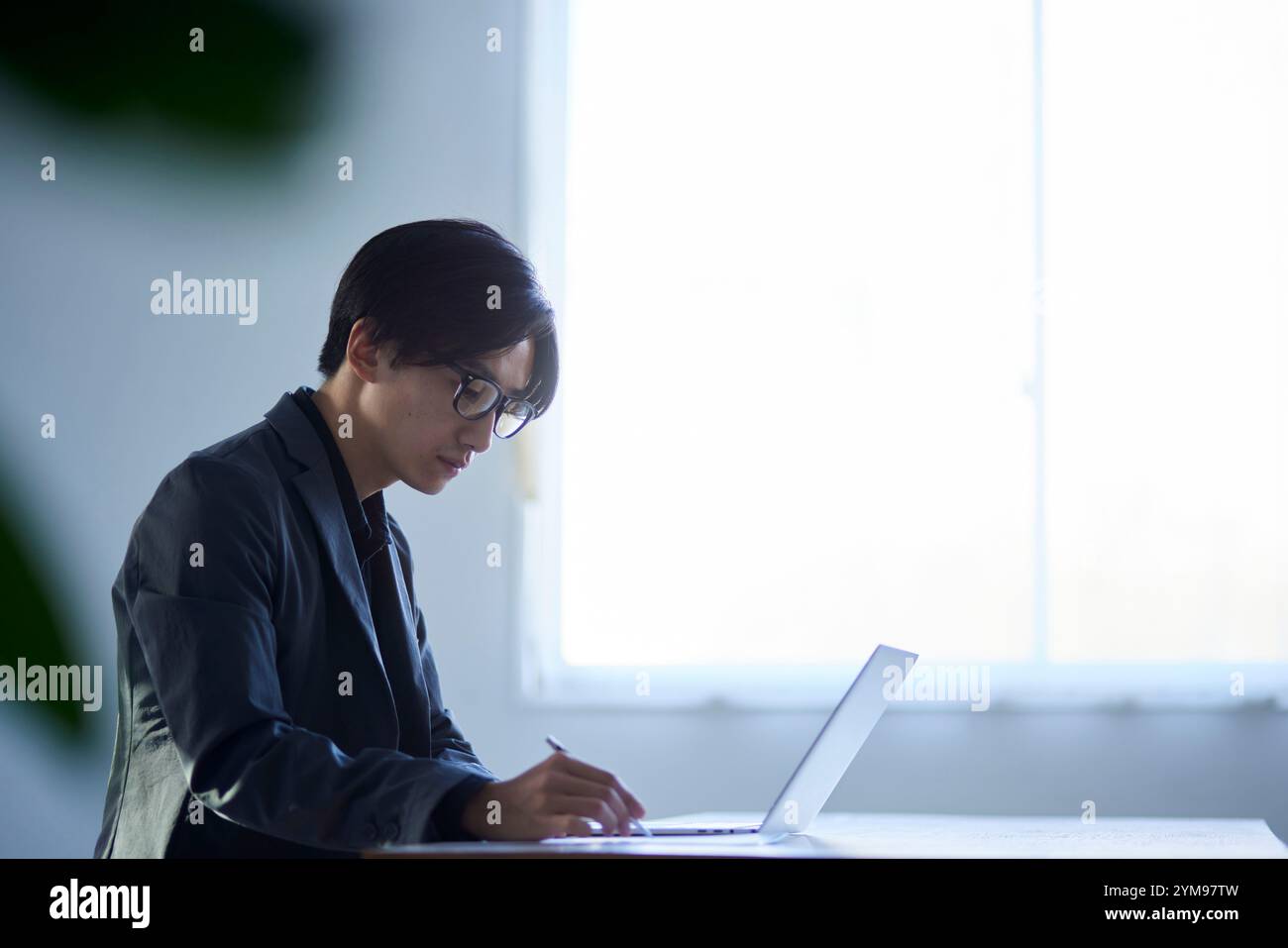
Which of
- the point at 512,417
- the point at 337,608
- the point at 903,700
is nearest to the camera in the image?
the point at 337,608

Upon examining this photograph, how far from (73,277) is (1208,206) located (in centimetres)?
278

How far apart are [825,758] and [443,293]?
0.67 metres

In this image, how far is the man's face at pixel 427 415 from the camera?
152 centimetres

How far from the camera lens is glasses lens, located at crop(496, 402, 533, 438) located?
1594mm

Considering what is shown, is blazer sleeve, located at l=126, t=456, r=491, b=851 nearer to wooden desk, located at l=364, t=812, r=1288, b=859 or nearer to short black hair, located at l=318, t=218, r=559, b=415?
wooden desk, located at l=364, t=812, r=1288, b=859

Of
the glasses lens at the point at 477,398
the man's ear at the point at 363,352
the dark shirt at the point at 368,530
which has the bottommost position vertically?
the dark shirt at the point at 368,530

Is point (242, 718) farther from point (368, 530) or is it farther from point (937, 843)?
point (937, 843)

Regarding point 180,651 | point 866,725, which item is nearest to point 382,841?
point 180,651

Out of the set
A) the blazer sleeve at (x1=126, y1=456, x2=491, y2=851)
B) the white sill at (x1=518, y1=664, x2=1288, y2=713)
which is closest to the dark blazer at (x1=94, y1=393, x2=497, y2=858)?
the blazer sleeve at (x1=126, y1=456, x2=491, y2=851)

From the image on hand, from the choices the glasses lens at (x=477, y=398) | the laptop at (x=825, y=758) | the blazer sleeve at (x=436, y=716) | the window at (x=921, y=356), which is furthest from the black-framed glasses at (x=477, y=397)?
the window at (x=921, y=356)

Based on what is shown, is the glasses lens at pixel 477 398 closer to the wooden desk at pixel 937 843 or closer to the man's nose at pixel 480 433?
the man's nose at pixel 480 433

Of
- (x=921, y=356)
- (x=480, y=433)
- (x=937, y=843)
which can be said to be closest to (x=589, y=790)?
(x=937, y=843)

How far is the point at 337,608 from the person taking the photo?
1414mm
